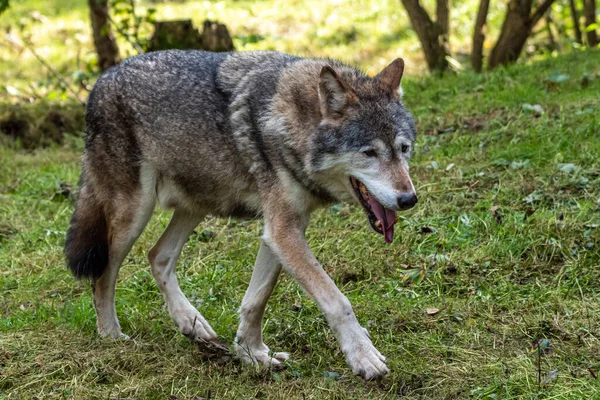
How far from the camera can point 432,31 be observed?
31.9 ft

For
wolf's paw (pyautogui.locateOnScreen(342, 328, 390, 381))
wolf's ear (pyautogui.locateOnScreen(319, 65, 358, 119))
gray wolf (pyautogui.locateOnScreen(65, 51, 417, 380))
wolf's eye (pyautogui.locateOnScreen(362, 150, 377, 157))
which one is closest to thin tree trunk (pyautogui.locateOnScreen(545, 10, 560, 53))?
gray wolf (pyautogui.locateOnScreen(65, 51, 417, 380))

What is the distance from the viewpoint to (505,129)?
7203 mm

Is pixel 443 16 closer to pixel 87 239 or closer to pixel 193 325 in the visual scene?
pixel 87 239

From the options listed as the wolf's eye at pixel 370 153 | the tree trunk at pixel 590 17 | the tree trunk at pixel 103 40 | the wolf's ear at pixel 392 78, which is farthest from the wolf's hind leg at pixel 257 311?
the tree trunk at pixel 590 17

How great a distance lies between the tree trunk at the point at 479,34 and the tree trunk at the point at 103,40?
4.38m

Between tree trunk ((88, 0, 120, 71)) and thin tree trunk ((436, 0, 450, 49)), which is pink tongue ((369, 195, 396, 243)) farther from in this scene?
tree trunk ((88, 0, 120, 71))

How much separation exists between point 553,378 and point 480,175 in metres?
2.87

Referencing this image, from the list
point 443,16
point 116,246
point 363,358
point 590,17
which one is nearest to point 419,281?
point 363,358

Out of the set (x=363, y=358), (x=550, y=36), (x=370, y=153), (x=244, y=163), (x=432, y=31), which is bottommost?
(x=550, y=36)

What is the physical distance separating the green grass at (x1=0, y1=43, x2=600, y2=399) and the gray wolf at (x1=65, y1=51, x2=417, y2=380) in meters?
0.31

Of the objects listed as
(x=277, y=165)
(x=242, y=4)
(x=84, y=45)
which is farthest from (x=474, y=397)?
(x=242, y=4)

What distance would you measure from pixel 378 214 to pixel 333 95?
638 mm

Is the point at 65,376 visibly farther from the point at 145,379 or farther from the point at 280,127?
the point at 280,127

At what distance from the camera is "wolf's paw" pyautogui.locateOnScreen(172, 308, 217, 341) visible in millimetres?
4707
